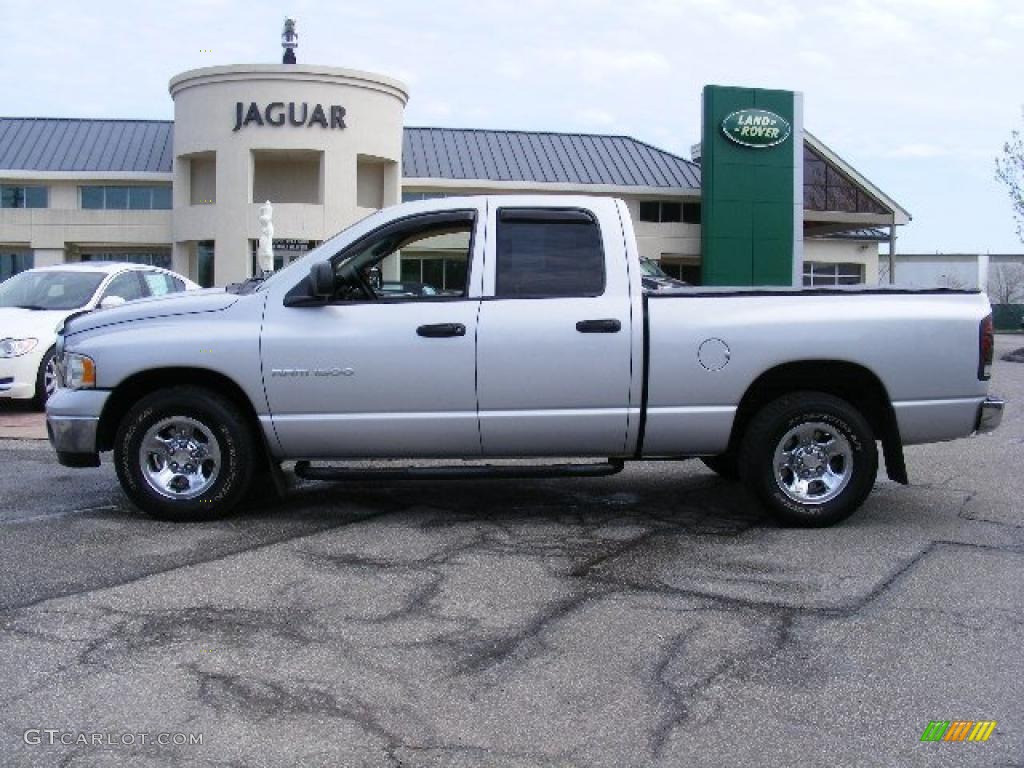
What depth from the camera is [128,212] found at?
42.3 meters

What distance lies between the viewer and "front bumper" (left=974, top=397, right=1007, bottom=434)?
22.2 feet

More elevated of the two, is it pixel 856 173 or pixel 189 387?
pixel 856 173

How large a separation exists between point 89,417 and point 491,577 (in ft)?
9.15

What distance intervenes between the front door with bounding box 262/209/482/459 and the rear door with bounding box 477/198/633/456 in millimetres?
124

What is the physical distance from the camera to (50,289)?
13.1m

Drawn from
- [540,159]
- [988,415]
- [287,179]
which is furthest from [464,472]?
[540,159]

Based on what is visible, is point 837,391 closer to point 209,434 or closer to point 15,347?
point 209,434

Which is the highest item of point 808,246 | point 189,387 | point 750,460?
point 808,246

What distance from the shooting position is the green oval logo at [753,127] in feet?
144

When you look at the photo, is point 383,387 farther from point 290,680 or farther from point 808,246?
point 808,246

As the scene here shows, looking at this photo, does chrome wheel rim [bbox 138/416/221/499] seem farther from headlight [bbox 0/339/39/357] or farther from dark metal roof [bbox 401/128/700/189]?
dark metal roof [bbox 401/128/700/189]

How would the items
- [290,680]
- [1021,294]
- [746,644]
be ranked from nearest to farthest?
[290,680] < [746,644] < [1021,294]

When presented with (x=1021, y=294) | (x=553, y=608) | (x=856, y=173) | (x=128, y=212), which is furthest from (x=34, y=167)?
(x=1021, y=294)

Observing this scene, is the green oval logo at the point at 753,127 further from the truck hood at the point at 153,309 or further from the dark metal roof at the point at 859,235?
the truck hood at the point at 153,309
